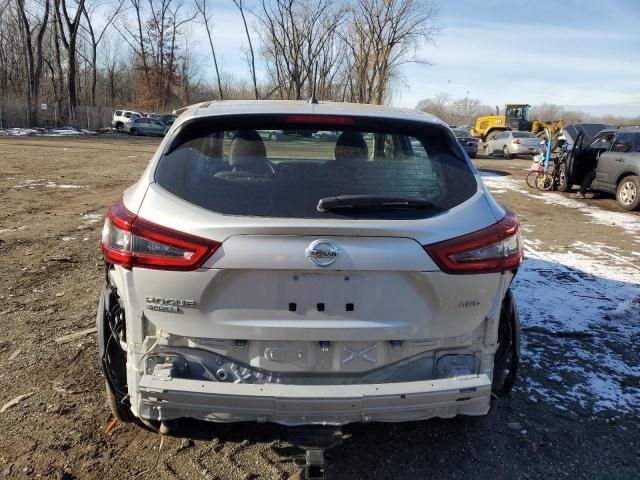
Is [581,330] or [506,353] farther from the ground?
[506,353]

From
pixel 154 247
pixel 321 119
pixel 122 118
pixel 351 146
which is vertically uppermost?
pixel 122 118

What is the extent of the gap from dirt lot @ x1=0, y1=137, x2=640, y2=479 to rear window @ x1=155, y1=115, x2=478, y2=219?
4.59 feet

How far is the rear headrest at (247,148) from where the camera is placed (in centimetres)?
258

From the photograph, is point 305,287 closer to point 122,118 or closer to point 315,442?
point 315,442

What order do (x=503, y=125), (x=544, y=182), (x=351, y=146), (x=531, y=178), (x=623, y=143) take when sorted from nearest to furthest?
(x=351, y=146) < (x=623, y=143) < (x=544, y=182) < (x=531, y=178) < (x=503, y=125)

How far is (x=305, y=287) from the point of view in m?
2.22

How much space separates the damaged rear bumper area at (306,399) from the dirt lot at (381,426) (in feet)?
2.10

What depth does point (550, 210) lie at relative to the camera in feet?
38.0

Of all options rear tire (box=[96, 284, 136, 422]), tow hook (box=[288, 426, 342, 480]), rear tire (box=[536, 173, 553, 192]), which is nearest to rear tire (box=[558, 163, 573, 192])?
rear tire (box=[536, 173, 553, 192])

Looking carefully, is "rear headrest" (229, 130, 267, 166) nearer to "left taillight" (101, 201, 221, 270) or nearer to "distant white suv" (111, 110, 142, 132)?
"left taillight" (101, 201, 221, 270)

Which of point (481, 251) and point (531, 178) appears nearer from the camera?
point (481, 251)

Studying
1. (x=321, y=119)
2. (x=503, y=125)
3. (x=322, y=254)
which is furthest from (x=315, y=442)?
(x=503, y=125)

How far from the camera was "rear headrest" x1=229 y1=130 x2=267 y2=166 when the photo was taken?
8.46 ft

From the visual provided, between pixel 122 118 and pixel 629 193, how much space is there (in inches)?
1569
